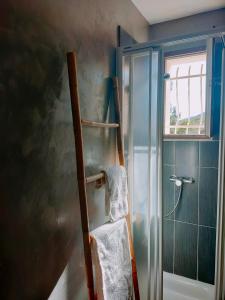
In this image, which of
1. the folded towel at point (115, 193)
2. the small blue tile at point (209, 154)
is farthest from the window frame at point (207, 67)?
the folded towel at point (115, 193)

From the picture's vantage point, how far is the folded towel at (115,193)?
132 centimetres

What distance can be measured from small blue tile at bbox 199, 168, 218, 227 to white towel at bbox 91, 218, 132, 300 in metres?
1.04

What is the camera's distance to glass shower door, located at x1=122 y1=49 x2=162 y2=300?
1579 mm

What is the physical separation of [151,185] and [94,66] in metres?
0.84

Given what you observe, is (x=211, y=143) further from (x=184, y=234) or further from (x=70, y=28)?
(x=70, y=28)

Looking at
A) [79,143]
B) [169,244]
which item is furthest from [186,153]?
[79,143]

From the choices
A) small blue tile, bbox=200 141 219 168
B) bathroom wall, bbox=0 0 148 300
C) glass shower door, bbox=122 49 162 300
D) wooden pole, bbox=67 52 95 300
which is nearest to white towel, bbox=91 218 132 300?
wooden pole, bbox=67 52 95 300

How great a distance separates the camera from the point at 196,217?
223 centimetres

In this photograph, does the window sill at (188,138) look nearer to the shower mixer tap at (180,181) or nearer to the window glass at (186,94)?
the window glass at (186,94)

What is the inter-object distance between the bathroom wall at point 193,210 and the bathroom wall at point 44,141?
1053 mm

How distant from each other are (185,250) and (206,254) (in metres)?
0.19

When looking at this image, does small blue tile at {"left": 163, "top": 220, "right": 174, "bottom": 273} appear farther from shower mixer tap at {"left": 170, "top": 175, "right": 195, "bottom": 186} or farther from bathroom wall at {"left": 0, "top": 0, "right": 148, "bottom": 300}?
bathroom wall at {"left": 0, "top": 0, "right": 148, "bottom": 300}

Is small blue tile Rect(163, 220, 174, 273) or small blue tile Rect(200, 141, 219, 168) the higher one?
small blue tile Rect(200, 141, 219, 168)

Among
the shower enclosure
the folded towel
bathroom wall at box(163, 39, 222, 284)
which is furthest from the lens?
bathroom wall at box(163, 39, 222, 284)
